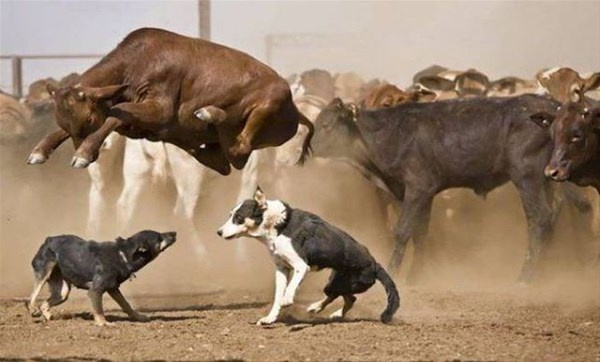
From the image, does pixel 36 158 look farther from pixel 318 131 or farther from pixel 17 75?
pixel 17 75

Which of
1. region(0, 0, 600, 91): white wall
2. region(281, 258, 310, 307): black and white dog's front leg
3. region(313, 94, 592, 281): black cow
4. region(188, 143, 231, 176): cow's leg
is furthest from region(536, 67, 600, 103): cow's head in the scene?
region(0, 0, 600, 91): white wall

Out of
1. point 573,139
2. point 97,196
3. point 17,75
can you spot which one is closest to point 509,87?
point 97,196

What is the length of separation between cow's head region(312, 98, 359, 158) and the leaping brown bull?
3.59 m

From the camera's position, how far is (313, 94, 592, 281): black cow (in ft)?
48.6

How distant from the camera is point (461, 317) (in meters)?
11.3

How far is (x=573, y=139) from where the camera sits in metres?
12.6

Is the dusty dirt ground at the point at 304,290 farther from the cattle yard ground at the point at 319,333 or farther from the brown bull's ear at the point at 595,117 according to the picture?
the brown bull's ear at the point at 595,117

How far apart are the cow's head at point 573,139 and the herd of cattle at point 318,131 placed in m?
0.01

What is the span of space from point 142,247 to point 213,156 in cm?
177

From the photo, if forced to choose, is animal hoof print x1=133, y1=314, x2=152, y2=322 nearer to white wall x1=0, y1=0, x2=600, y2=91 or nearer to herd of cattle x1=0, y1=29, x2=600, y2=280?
herd of cattle x1=0, y1=29, x2=600, y2=280

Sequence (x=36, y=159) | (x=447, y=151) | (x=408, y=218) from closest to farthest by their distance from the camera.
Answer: (x=36, y=159), (x=408, y=218), (x=447, y=151)

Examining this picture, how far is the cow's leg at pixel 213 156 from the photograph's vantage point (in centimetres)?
1237

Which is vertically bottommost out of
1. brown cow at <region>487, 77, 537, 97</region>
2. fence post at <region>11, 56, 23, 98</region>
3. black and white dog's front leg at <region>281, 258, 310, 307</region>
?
fence post at <region>11, 56, 23, 98</region>

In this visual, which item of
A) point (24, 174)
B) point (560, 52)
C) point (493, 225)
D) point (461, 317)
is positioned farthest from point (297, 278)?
point (560, 52)
